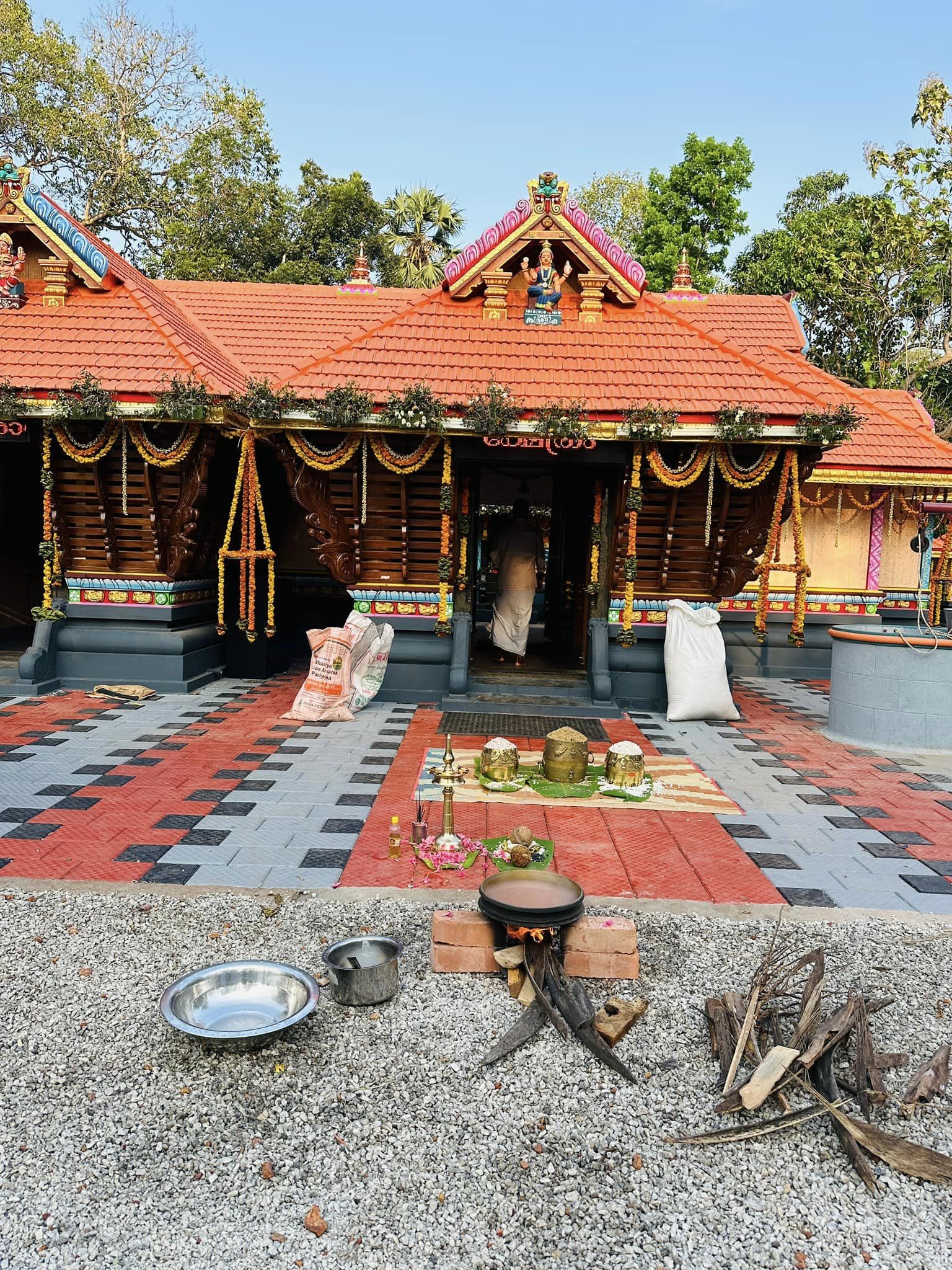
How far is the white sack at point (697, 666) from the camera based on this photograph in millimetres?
9164

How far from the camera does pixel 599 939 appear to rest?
12.4ft

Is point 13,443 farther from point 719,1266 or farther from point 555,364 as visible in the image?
point 719,1266

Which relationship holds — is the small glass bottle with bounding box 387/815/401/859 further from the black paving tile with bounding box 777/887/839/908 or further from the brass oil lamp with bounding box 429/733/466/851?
the black paving tile with bounding box 777/887/839/908

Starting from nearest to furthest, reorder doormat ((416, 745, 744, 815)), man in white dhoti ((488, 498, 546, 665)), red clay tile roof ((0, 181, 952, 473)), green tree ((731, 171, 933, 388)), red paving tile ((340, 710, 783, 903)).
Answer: red paving tile ((340, 710, 783, 903)) < doormat ((416, 745, 744, 815)) < red clay tile roof ((0, 181, 952, 473)) < man in white dhoti ((488, 498, 546, 665)) < green tree ((731, 171, 933, 388))

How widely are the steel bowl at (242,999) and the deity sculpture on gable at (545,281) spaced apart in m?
8.57

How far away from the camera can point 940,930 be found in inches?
173

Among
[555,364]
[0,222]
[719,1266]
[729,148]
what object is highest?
[729,148]

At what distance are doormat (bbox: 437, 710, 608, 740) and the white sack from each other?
3.14 feet

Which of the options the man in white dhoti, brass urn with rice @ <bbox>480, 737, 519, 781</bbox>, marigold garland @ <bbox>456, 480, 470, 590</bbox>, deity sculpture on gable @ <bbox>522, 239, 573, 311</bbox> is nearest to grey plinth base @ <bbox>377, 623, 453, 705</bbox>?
marigold garland @ <bbox>456, 480, 470, 590</bbox>

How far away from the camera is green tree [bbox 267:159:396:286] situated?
78.2ft

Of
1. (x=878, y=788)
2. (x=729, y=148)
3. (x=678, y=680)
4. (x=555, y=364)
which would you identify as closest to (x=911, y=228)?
(x=729, y=148)

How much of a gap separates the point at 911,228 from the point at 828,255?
7.62ft

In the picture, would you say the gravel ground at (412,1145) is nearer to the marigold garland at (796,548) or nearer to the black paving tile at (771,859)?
the black paving tile at (771,859)

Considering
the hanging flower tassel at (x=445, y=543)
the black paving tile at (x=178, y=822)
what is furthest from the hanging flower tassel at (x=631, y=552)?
the black paving tile at (x=178, y=822)
